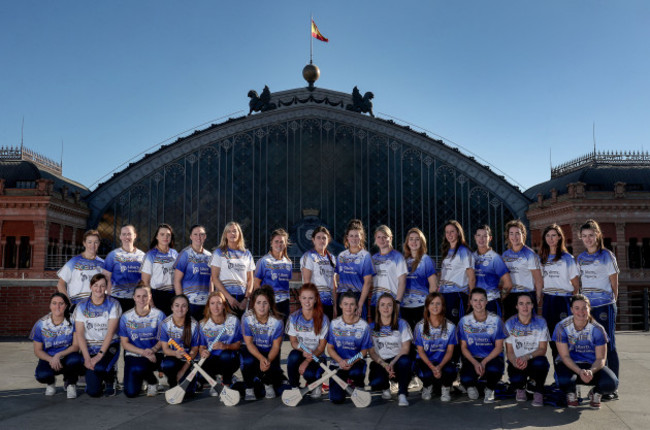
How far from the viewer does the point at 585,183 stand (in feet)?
90.1

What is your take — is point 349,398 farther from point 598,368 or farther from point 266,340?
point 598,368

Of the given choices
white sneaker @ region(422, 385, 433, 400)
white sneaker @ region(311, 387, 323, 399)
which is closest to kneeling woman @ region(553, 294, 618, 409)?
white sneaker @ region(422, 385, 433, 400)

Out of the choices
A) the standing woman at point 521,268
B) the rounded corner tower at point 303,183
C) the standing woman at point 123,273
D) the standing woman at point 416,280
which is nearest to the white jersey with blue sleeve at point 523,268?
the standing woman at point 521,268

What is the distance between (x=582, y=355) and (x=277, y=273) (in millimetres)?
4267

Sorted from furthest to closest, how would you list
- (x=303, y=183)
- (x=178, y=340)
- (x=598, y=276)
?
(x=303, y=183)
(x=598, y=276)
(x=178, y=340)

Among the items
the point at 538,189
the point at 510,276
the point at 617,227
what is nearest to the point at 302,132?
the point at 538,189

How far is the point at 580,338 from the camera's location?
6594 millimetres

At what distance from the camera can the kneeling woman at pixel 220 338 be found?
6883 millimetres

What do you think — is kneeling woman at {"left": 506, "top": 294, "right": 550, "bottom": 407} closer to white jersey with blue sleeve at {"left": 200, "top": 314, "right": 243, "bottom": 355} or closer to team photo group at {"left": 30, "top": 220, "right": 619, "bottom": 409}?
team photo group at {"left": 30, "top": 220, "right": 619, "bottom": 409}

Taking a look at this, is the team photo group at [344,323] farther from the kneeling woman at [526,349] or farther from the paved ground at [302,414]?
the paved ground at [302,414]

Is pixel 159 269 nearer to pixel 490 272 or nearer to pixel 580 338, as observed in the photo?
pixel 490 272

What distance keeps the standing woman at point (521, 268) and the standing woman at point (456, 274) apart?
66cm

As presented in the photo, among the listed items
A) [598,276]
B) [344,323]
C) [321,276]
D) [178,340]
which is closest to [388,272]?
[321,276]

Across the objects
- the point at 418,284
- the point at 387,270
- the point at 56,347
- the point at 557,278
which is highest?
the point at 387,270
